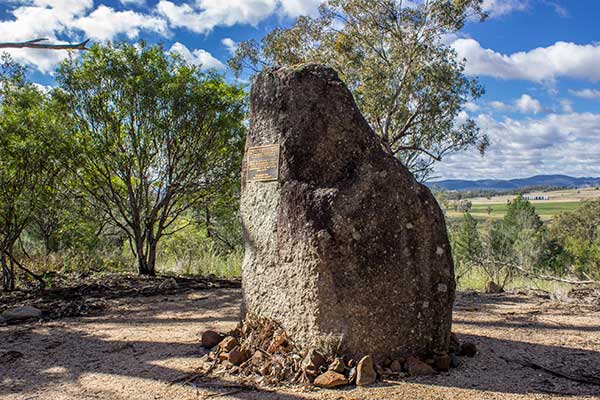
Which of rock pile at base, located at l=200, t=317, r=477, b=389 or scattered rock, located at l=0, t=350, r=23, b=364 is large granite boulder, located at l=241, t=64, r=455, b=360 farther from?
scattered rock, located at l=0, t=350, r=23, b=364

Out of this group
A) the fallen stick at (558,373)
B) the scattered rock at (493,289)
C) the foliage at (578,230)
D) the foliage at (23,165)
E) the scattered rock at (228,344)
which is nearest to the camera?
the fallen stick at (558,373)

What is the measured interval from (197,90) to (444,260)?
6.00 m

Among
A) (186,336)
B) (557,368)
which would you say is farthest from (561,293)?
(186,336)

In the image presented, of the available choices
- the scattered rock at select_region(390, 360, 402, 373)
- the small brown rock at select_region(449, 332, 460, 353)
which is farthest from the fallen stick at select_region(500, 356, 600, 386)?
the scattered rock at select_region(390, 360, 402, 373)

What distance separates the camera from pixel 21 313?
6.07m

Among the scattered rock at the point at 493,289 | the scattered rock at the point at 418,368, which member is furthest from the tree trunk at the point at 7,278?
the scattered rock at the point at 493,289

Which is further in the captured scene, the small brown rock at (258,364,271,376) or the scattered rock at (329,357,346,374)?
the small brown rock at (258,364,271,376)

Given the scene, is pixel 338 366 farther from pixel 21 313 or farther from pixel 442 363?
pixel 21 313

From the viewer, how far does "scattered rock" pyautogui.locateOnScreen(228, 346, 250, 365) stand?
13.1 feet

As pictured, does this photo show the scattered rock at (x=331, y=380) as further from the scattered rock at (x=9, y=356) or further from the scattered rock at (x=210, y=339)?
the scattered rock at (x=9, y=356)

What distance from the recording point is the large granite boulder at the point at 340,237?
12.2ft

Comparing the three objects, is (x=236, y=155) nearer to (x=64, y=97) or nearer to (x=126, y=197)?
(x=126, y=197)

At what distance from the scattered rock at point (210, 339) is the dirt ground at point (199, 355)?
102mm

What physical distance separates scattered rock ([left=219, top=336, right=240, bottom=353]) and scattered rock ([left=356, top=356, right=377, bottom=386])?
1.13 m
